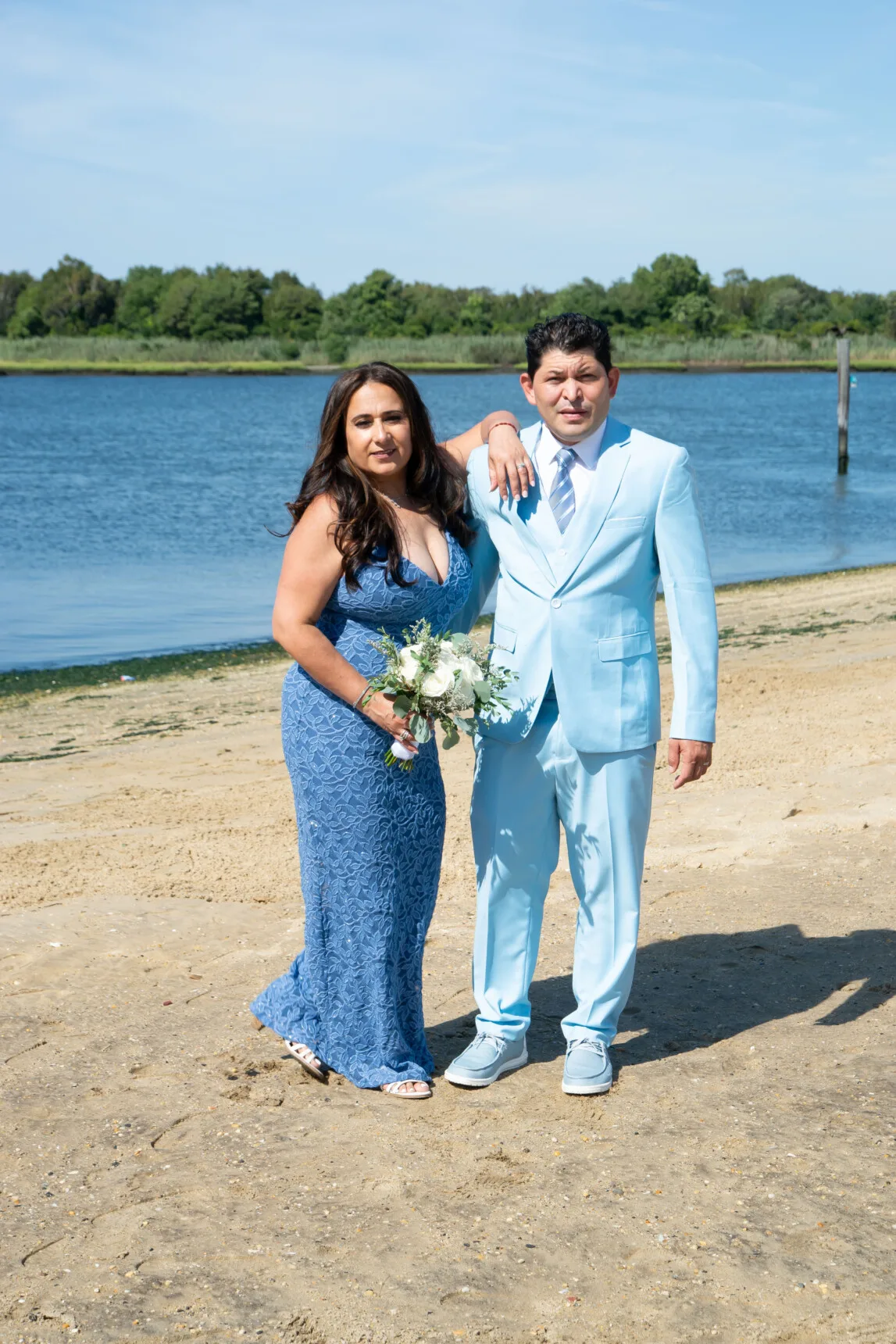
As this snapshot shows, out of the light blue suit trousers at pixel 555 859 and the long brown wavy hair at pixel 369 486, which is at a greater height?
the long brown wavy hair at pixel 369 486

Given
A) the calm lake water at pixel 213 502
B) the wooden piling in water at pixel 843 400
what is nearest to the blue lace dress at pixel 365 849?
the calm lake water at pixel 213 502

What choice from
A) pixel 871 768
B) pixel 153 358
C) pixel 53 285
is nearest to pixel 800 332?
pixel 153 358

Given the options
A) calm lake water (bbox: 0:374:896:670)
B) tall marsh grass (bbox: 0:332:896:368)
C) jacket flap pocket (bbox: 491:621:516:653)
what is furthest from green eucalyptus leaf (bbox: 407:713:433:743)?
tall marsh grass (bbox: 0:332:896:368)

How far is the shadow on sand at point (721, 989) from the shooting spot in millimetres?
4602

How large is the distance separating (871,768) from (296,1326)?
5.32 metres

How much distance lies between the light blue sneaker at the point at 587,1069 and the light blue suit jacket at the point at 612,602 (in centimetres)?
94

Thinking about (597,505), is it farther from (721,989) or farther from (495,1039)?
(721,989)

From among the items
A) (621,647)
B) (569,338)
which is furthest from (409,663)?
(569,338)

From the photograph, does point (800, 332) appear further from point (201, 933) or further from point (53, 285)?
point (201, 933)

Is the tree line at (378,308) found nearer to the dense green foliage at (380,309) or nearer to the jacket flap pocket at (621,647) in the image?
the dense green foliage at (380,309)

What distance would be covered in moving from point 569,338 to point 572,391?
0.15 meters

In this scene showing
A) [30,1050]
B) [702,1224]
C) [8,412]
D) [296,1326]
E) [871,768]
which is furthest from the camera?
[8,412]

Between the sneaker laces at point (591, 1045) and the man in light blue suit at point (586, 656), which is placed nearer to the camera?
the man in light blue suit at point (586, 656)

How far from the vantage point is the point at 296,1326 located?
300 centimetres
